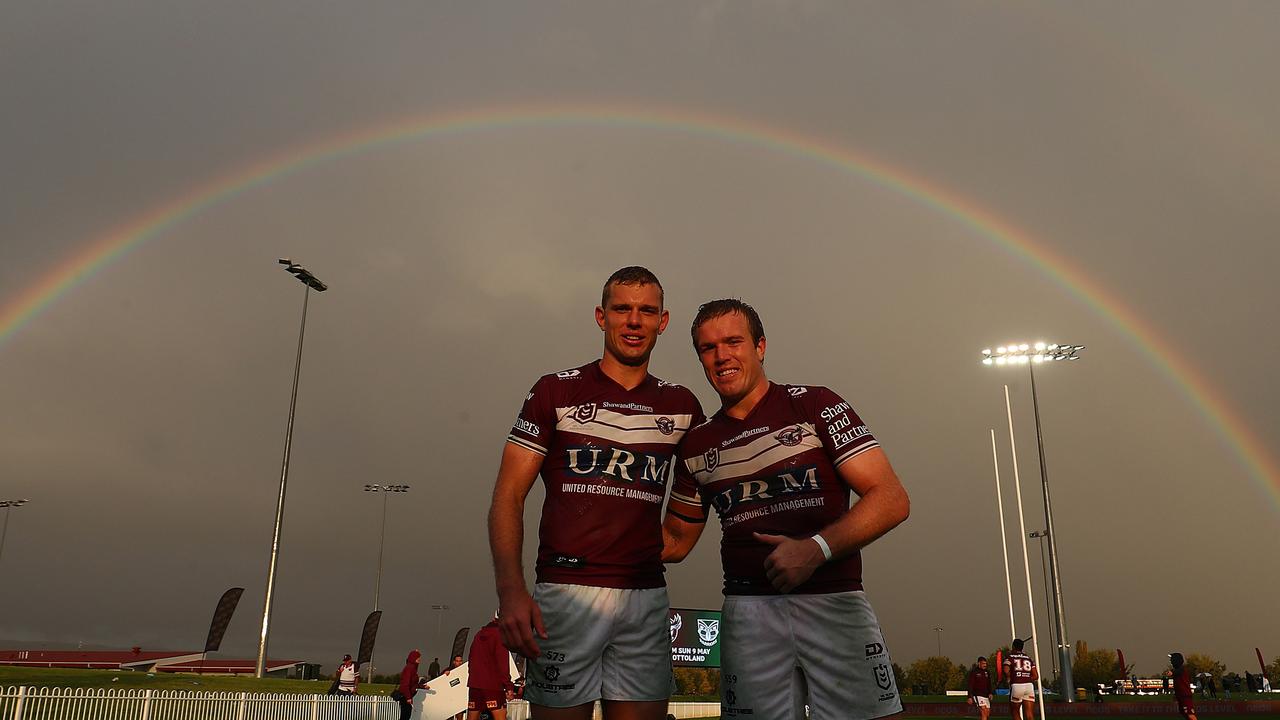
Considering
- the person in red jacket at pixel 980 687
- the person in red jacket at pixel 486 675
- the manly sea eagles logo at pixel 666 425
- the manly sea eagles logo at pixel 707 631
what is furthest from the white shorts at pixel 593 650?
the manly sea eagles logo at pixel 707 631

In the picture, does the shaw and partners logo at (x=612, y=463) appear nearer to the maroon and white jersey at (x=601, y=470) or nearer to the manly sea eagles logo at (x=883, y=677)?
the maroon and white jersey at (x=601, y=470)

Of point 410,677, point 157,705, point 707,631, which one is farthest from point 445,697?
point 707,631

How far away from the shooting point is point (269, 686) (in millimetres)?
32031

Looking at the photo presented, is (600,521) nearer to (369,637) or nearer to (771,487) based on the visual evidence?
(771,487)

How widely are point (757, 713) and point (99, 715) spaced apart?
1873 cm

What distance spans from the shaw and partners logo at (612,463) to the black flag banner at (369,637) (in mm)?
42430

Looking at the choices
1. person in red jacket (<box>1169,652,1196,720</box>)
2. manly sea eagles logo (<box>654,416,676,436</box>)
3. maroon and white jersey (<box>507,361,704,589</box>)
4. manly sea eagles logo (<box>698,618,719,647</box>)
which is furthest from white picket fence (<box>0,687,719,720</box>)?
person in red jacket (<box>1169,652,1196,720</box>)

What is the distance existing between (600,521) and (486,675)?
32.9ft

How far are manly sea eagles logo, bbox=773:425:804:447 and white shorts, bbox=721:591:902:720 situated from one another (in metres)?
0.66

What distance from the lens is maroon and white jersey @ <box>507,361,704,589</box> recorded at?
3963 mm

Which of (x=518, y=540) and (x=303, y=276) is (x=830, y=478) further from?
(x=303, y=276)

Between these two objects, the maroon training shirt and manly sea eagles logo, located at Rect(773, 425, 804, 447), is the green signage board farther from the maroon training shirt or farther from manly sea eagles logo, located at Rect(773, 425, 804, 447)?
manly sea eagles logo, located at Rect(773, 425, 804, 447)

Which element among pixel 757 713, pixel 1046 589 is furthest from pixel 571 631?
pixel 1046 589

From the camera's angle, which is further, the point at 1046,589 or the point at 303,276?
the point at 1046,589
